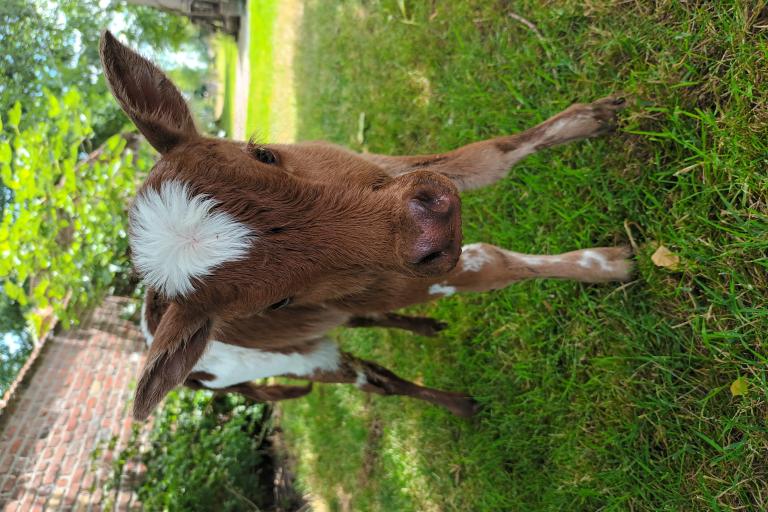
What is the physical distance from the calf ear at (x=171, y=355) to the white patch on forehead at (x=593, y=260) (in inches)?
76.6

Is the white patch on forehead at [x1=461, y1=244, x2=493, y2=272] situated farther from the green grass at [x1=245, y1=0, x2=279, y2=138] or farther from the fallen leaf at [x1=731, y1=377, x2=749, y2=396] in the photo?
the green grass at [x1=245, y1=0, x2=279, y2=138]

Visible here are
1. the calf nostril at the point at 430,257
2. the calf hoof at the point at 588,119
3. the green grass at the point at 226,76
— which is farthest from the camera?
the green grass at the point at 226,76

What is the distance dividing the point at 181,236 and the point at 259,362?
158 cm

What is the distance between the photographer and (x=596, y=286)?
3.13 metres

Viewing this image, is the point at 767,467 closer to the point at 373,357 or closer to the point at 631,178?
the point at 631,178

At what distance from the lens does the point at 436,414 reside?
172 inches

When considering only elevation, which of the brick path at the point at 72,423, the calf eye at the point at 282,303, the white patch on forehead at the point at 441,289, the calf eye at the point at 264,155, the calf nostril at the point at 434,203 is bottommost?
the brick path at the point at 72,423

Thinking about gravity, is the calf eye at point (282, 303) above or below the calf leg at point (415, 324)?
above

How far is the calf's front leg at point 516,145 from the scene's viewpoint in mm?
2902

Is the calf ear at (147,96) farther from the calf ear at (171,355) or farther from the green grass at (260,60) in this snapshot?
the green grass at (260,60)

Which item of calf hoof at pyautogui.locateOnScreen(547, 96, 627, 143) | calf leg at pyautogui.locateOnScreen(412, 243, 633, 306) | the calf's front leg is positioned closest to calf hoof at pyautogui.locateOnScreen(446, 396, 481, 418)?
calf leg at pyautogui.locateOnScreen(412, 243, 633, 306)

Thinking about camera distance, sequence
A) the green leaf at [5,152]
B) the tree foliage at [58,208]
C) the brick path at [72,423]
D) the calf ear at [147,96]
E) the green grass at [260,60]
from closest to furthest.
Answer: the calf ear at [147,96] → the green leaf at [5,152] → the tree foliage at [58,208] → the brick path at [72,423] → the green grass at [260,60]

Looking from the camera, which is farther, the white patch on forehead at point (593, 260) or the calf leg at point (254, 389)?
the calf leg at point (254, 389)

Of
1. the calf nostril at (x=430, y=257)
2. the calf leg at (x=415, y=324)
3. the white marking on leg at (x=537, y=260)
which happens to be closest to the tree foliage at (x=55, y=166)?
the calf leg at (x=415, y=324)
